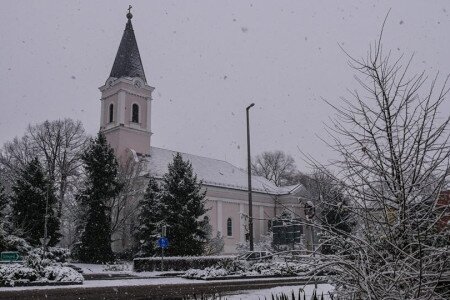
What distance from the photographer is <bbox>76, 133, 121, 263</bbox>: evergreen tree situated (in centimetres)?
3269

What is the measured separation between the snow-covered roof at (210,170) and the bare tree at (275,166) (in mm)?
17689

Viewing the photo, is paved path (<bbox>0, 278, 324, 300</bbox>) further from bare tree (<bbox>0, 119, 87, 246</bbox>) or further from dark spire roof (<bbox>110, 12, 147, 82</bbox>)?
dark spire roof (<bbox>110, 12, 147, 82</bbox>)

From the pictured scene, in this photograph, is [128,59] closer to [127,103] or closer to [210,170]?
[127,103]

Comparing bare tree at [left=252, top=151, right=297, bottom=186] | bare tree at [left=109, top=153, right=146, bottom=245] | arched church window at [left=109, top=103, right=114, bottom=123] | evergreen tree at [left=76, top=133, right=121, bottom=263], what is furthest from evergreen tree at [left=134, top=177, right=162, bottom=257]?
bare tree at [left=252, top=151, right=297, bottom=186]

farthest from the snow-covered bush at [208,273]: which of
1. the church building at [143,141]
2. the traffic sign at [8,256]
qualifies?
the church building at [143,141]

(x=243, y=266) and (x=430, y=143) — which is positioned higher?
(x=430, y=143)

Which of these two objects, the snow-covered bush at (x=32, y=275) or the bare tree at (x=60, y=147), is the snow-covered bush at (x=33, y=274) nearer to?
the snow-covered bush at (x=32, y=275)

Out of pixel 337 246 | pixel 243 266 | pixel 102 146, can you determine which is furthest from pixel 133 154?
pixel 337 246

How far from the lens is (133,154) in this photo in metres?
43.2

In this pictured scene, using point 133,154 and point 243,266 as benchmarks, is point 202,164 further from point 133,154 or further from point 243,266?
point 243,266

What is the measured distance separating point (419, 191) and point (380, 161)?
1.47 ft

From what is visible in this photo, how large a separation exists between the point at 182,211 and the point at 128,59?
23.3m

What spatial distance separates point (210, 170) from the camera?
168 feet

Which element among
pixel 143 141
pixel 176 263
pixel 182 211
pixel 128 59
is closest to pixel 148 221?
pixel 182 211
